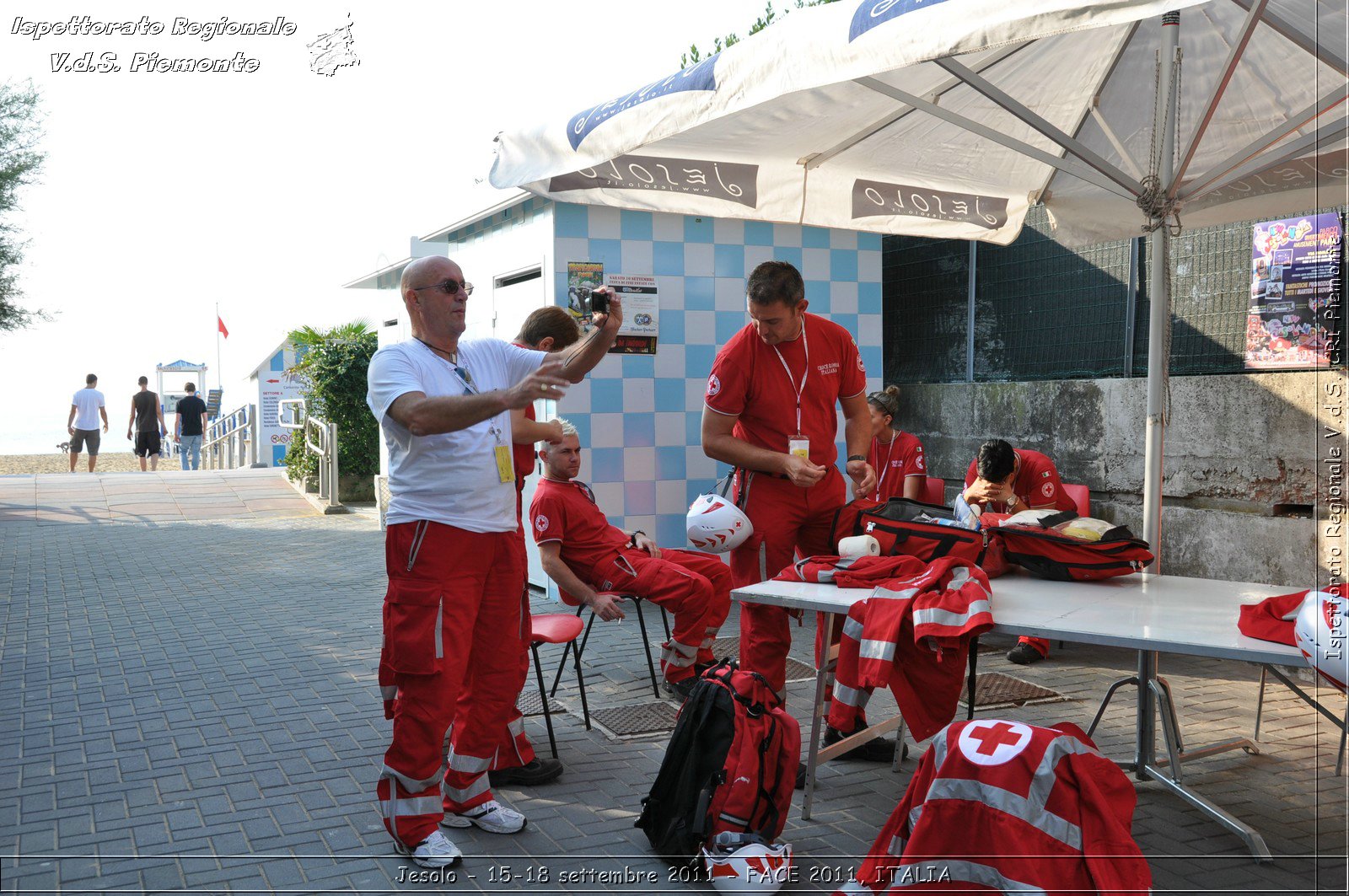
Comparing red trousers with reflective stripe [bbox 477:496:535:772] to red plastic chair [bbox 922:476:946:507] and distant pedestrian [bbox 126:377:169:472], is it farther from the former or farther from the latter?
distant pedestrian [bbox 126:377:169:472]

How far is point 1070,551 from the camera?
157 inches

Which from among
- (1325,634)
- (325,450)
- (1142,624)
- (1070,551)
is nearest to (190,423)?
(325,450)

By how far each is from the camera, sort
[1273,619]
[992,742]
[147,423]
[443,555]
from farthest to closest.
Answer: [147,423] → [443,555] → [1273,619] → [992,742]

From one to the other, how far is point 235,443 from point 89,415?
4.96m

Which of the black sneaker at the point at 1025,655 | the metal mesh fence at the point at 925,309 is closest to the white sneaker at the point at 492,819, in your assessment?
the black sneaker at the point at 1025,655

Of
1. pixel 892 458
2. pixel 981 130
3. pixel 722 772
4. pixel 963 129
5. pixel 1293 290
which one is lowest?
pixel 722 772

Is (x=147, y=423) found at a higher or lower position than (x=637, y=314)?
lower

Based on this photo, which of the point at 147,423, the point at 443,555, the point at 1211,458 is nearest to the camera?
the point at 443,555

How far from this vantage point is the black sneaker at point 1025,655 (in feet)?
19.8

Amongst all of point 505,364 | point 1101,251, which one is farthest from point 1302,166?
point 505,364

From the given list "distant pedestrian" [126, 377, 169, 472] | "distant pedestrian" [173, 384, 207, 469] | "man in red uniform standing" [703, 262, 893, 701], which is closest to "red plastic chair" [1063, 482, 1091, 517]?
"man in red uniform standing" [703, 262, 893, 701]

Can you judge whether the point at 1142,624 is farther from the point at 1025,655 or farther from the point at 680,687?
the point at 1025,655

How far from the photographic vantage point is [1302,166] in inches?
193

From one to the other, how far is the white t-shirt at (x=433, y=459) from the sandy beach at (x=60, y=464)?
841 inches
